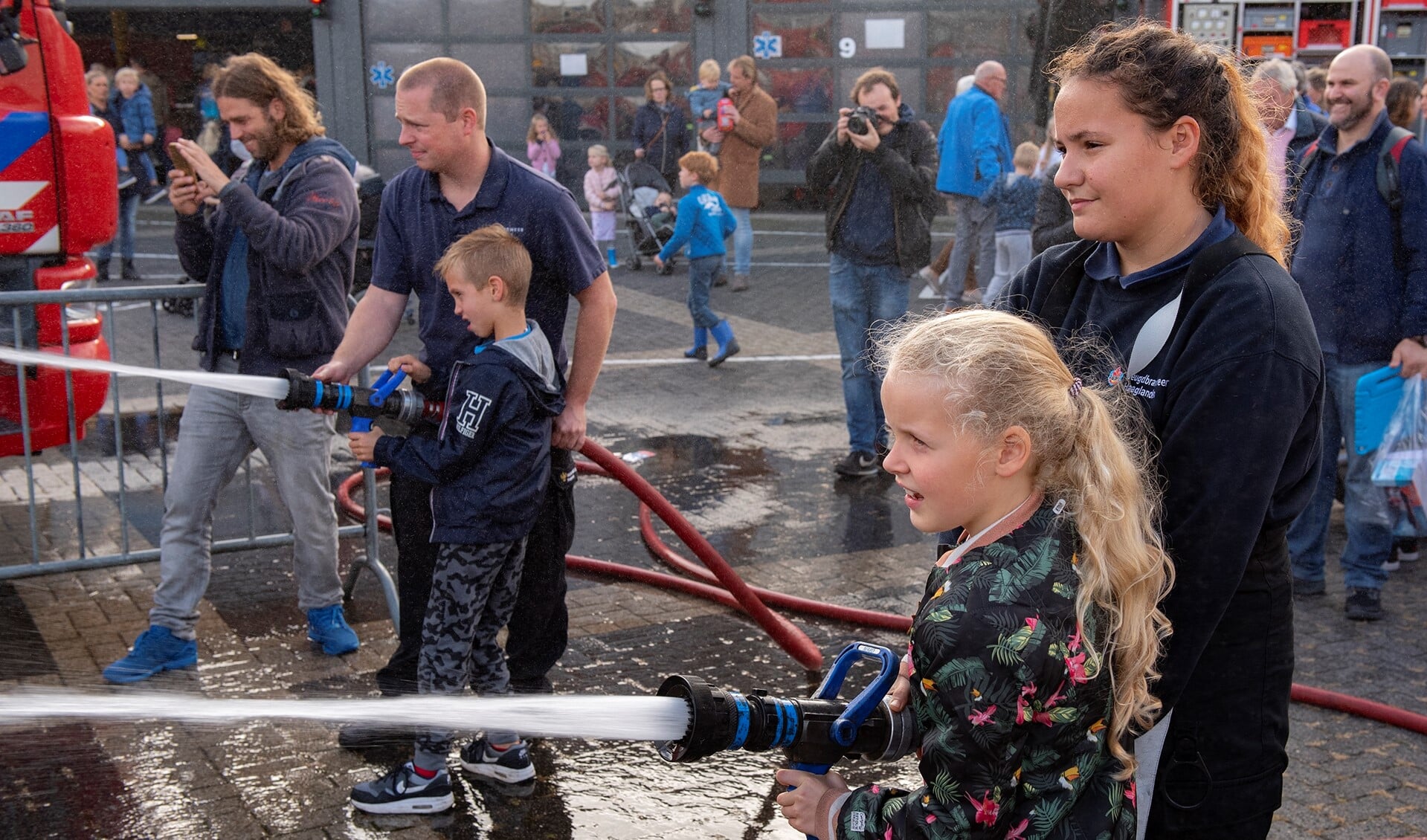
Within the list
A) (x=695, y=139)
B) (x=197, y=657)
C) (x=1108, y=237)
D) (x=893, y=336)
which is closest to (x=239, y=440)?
(x=197, y=657)

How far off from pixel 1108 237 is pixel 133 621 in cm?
463

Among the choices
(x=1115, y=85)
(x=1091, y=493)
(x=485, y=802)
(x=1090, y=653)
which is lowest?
(x=485, y=802)

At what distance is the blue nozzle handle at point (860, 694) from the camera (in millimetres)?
2062

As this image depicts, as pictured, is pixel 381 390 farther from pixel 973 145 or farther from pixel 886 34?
pixel 886 34

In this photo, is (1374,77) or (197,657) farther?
(1374,77)

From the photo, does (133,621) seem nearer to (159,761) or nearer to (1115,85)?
(159,761)

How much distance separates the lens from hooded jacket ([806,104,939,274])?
7883 millimetres

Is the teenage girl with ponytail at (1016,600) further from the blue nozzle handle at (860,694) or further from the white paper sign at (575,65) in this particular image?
the white paper sign at (575,65)

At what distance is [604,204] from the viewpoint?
1733cm

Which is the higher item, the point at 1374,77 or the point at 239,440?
the point at 1374,77

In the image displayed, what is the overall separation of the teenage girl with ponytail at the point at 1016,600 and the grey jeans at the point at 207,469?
Result: 340 centimetres

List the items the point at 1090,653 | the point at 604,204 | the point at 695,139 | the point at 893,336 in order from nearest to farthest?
1. the point at 1090,653
2. the point at 893,336
3. the point at 604,204
4. the point at 695,139

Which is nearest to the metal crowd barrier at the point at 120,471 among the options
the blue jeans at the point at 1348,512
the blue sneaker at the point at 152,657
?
the blue sneaker at the point at 152,657

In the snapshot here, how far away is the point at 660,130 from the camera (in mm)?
18641
